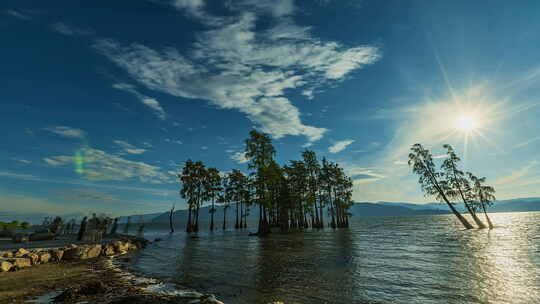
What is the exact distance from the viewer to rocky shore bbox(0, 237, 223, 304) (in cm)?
784

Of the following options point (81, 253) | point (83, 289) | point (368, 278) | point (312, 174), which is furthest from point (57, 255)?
point (312, 174)

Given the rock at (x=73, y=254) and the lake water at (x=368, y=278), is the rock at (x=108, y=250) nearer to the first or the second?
the rock at (x=73, y=254)

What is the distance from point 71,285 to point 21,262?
7.88 metres

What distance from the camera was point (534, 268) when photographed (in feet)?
43.5

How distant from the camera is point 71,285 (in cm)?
1024

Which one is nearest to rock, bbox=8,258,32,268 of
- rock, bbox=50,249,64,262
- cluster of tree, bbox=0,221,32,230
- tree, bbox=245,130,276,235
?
rock, bbox=50,249,64,262

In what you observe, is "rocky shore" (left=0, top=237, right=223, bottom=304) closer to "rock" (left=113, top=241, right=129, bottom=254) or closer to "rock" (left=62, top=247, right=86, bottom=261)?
"rock" (left=62, top=247, right=86, bottom=261)

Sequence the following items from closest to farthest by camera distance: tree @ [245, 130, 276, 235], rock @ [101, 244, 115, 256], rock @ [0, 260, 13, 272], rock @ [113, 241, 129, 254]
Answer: rock @ [0, 260, 13, 272], rock @ [101, 244, 115, 256], rock @ [113, 241, 129, 254], tree @ [245, 130, 276, 235]

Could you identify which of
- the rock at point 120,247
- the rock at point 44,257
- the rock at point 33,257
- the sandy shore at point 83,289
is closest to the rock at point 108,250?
the rock at point 120,247

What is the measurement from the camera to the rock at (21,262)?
14.0m

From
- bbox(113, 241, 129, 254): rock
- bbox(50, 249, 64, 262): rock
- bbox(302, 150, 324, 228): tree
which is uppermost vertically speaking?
bbox(302, 150, 324, 228): tree

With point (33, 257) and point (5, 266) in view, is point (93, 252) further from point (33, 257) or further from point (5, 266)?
point (5, 266)

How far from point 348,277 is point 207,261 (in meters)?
10.7

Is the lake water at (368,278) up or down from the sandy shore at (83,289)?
down
